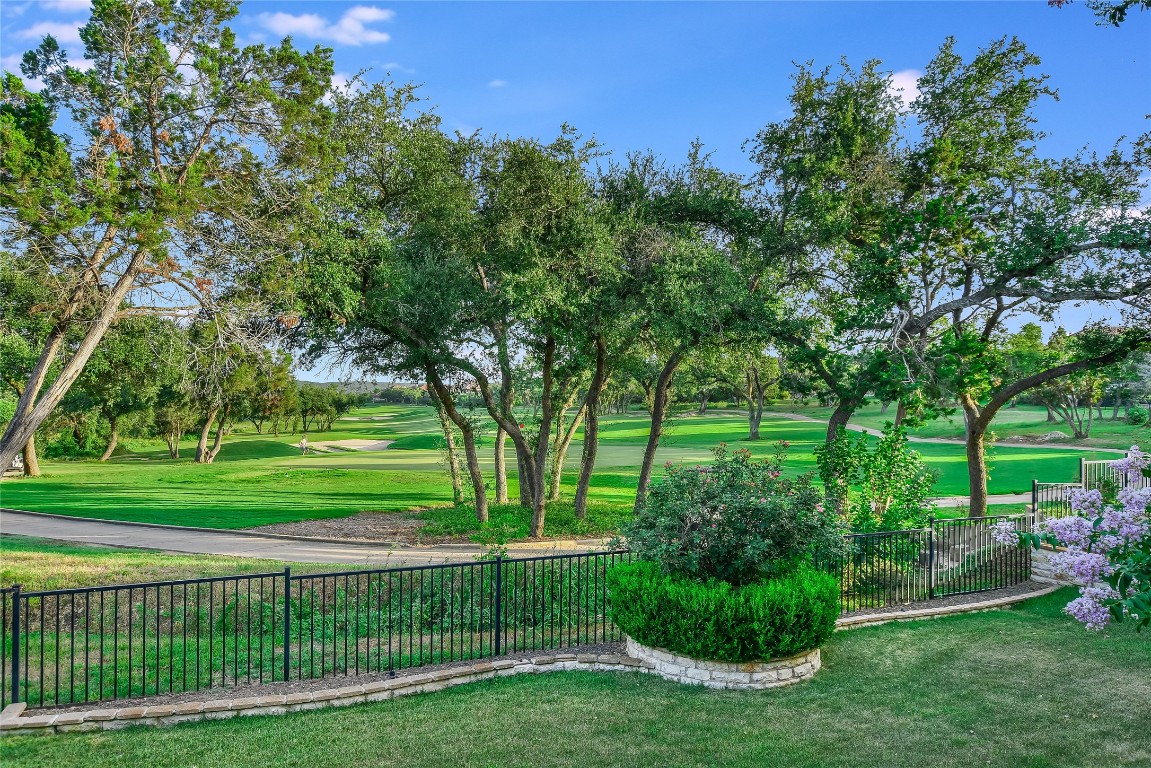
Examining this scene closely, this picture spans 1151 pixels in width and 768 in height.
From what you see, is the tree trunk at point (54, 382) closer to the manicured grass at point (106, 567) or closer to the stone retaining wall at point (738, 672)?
the manicured grass at point (106, 567)

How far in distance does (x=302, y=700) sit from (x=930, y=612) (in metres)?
9.55

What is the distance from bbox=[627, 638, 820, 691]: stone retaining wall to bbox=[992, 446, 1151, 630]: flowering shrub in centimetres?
316

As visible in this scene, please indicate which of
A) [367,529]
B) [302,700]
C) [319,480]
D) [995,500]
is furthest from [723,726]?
[319,480]

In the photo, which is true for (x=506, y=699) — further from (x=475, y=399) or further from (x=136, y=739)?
(x=475, y=399)

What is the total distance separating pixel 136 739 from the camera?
23.5ft

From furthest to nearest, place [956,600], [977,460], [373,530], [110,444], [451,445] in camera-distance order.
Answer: [110,444]
[451,445]
[373,530]
[977,460]
[956,600]

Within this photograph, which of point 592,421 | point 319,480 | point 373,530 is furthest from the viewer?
point 319,480

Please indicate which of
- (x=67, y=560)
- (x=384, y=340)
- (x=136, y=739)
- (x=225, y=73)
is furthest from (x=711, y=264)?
(x=67, y=560)

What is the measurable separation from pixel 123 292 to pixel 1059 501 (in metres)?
21.3

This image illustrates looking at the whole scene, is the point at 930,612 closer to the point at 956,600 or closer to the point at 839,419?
the point at 956,600

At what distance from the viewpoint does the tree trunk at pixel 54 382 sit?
45.6 feet

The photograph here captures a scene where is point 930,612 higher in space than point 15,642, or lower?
lower

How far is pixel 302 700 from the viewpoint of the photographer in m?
8.11

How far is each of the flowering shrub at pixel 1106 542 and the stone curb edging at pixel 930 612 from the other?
4.64 metres
